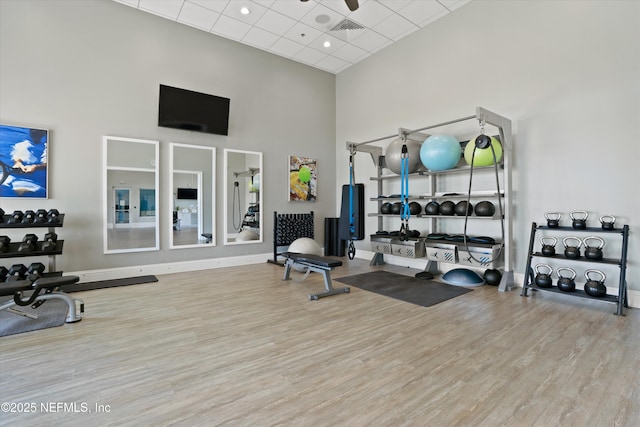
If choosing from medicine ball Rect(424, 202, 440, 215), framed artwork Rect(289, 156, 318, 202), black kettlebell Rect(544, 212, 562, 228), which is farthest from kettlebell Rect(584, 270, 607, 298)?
framed artwork Rect(289, 156, 318, 202)

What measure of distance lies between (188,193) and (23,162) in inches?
77.7

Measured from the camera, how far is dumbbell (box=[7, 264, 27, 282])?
3.45 m

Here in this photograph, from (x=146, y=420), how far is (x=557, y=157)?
4.65 m

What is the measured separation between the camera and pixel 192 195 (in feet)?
16.7

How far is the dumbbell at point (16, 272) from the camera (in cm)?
345

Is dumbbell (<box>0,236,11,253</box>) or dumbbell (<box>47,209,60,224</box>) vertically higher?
dumbbell (<box>47,209,60,224</box>)

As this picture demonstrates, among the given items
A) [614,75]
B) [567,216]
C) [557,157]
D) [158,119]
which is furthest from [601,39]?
[158,119]

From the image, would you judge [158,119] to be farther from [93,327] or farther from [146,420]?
[146,420]

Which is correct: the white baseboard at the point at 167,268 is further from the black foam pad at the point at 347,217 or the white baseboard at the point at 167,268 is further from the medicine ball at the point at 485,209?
the medicine ball at the point at 485,209

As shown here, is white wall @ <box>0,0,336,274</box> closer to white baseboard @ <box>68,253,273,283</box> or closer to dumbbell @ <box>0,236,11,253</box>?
white baseboard @ <box>68,253,273,283</box>

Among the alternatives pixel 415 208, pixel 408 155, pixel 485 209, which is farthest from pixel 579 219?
pixel 408 155

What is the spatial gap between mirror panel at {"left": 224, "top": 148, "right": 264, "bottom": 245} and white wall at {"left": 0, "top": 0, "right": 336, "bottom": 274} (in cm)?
14

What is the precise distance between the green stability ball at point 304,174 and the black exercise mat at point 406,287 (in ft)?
8.11

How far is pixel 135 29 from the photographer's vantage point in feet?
15.1
